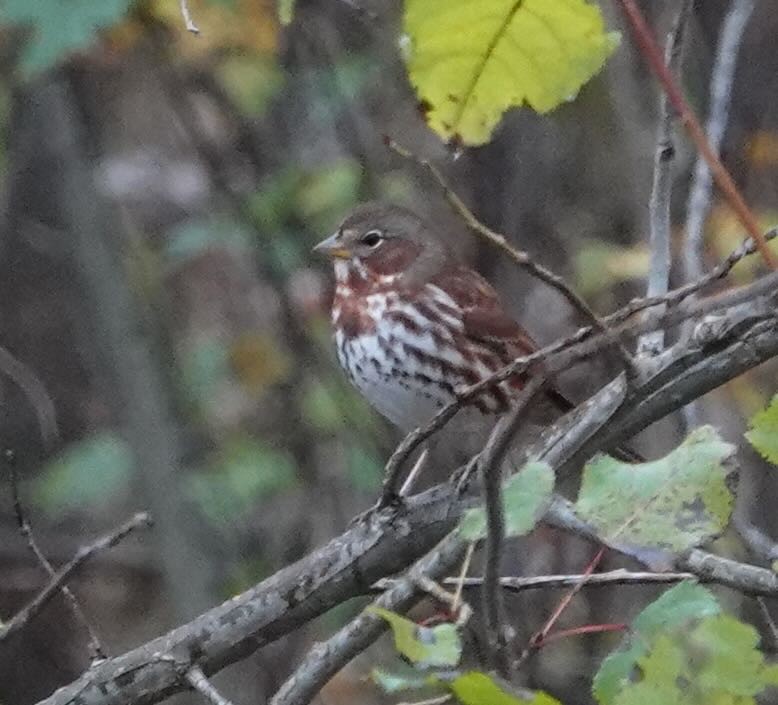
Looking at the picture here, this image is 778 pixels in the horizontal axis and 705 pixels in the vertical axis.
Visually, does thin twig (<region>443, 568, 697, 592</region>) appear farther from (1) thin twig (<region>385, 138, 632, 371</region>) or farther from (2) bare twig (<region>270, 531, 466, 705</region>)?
A: (1) thin twig (<region>385, 138, 632, 371</region>)

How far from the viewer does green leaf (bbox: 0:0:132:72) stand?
10.4ft

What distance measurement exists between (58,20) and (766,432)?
225 cm

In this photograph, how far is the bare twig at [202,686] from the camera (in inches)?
90.4

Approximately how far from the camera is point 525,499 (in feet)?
4.77

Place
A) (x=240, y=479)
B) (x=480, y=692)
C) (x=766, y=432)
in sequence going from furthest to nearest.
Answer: (x=240, y=479), (x=766, y=432), (x=480, y=692)

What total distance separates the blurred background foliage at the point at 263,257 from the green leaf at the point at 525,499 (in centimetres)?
259

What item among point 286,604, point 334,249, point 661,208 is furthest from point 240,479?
point 661,208

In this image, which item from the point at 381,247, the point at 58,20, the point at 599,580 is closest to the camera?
the point at 599,580

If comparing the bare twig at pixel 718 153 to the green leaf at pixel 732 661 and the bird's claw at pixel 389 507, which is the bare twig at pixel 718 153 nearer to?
the bird's claw at pixel 389 507

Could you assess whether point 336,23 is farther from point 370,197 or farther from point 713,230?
point 713,230

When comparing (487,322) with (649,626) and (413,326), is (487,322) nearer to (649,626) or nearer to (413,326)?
(413,326)

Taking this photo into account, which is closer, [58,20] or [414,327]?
[58,20]

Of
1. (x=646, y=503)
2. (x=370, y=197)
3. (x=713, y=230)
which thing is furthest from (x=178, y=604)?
(x=646, y=503)

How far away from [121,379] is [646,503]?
3106 millimetres
